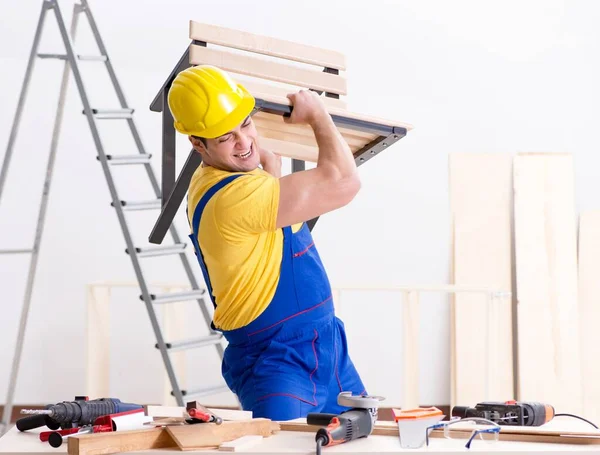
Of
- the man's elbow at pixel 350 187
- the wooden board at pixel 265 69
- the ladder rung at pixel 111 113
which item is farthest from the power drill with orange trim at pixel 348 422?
the ladder rung at pixel 111 113

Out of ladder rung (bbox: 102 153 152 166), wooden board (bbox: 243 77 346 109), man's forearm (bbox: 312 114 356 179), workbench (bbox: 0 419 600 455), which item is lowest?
workbench (bbox: 0 419 600 455)

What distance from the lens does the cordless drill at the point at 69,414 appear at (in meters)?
1.55

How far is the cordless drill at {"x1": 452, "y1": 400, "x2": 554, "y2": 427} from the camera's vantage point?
1.69 meters

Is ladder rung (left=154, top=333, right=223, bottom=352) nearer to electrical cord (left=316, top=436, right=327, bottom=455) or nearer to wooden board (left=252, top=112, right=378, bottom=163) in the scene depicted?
wooden board (left=252, top=112, right=378, bottom=163)

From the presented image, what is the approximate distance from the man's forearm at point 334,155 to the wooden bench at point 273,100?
0.53 ft

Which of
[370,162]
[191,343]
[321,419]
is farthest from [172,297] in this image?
[321,419]

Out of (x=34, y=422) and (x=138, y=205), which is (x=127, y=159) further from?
(x=34, y=422)

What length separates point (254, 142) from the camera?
7.64ft

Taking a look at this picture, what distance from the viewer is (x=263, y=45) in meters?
2.64

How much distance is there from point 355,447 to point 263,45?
5.08 ft

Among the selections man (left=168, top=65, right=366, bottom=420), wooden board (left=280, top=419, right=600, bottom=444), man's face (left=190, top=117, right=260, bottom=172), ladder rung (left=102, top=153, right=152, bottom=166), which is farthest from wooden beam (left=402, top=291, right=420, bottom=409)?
wooden board (left=280, top=419, right=600, bottom=444)

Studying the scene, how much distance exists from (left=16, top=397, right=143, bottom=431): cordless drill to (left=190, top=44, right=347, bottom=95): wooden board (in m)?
1.18

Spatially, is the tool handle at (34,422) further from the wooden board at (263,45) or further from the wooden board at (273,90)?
the wooden board at (263,45)

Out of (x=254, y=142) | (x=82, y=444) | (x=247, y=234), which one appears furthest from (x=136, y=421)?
(x=254, y=142)
